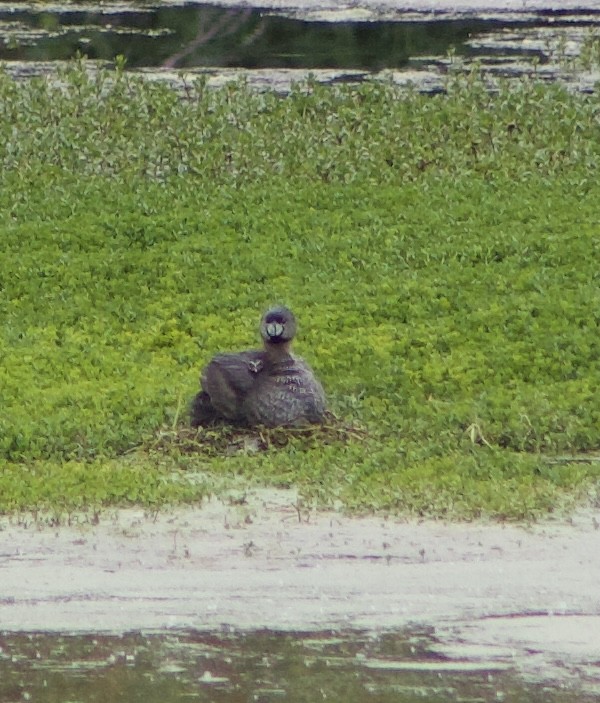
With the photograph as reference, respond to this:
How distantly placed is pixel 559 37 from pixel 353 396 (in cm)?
1129

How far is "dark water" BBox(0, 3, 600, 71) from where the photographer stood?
18.1m

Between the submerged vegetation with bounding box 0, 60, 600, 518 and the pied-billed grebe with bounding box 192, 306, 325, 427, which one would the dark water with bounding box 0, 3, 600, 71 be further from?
the pied-billed grebe with bounding box 192, 306, 325, 427

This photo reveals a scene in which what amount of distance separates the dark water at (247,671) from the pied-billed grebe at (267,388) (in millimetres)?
2191

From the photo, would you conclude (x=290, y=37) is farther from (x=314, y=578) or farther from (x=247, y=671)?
(x=247, y=671)

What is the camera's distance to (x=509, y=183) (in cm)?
1249

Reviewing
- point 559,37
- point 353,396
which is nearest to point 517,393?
point 353,396

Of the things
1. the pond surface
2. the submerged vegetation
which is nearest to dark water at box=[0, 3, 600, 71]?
the pond surface

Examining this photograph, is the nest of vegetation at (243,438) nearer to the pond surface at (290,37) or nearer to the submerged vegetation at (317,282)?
the submerged vegetation at (317,282)

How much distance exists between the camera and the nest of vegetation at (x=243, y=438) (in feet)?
25.6

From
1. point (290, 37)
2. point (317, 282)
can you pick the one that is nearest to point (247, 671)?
point (317, 282)

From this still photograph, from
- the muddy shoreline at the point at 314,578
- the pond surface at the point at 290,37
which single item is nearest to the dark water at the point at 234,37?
the pond surface at the point at 290,37

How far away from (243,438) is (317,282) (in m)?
2.65

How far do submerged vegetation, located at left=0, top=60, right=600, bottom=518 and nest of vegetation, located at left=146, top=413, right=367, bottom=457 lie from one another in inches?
0.7

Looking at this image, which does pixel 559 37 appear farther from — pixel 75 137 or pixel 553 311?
pixel 553 311
